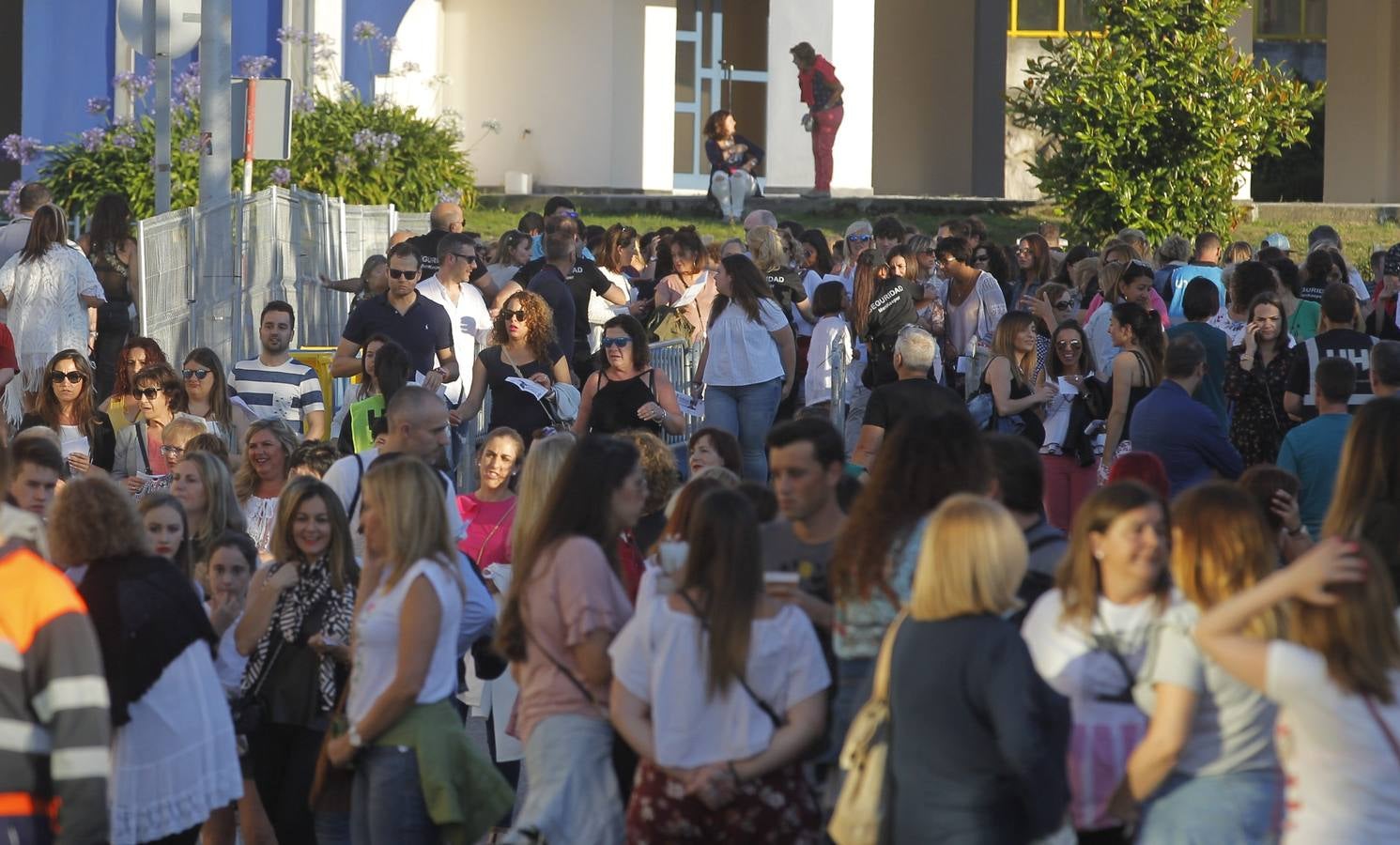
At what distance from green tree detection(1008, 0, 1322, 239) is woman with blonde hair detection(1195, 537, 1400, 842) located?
16418 millimetres

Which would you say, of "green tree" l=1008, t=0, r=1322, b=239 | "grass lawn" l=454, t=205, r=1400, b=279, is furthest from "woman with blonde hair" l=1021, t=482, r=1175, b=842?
"grass lawn" l=454, t=205, r=1400, b=279

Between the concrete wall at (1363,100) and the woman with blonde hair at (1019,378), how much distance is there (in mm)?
18002

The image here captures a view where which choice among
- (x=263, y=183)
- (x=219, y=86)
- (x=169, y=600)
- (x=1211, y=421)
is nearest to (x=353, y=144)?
(x=263, y=183)

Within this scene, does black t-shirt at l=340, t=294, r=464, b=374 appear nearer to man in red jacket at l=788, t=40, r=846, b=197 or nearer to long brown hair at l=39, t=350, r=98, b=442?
long brown hair at l=39, t=350, r=98, b=442

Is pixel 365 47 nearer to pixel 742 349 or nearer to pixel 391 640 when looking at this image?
pixel 742 349

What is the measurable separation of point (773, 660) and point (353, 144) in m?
16.7

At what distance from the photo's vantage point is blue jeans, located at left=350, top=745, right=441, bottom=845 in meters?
6.07

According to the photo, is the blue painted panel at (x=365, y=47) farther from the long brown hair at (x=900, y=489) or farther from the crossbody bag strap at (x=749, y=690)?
the crossbody bag strap at (x=749, y=690)

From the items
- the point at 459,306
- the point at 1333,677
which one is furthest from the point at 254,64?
the point at 1333,677

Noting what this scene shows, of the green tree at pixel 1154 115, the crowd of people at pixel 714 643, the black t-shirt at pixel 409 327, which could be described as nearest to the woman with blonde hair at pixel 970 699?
the crowd of people at pixel 714 643

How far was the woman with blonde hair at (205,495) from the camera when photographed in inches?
302

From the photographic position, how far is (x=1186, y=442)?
8.99 meters

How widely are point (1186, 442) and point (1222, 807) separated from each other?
161 inches

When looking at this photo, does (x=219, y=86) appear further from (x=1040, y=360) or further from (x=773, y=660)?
(x=773, y=660)
